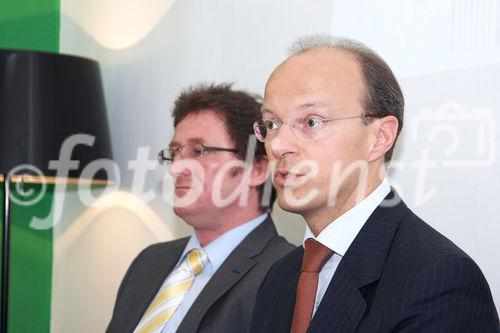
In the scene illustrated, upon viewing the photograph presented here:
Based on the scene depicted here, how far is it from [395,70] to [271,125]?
0.64m

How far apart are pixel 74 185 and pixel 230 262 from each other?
1.65 m

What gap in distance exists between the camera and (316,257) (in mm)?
1744

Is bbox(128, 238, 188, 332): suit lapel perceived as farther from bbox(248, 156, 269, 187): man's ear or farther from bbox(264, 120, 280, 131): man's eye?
bbox(264, 120, 280, 131): man's eye

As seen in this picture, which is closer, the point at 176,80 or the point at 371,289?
the point at 371,289

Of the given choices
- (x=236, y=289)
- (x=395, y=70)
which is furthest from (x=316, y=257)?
(x=395, y=70)

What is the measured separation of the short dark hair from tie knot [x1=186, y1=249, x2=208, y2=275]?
0.83 feet

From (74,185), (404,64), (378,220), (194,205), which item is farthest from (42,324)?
(378,220)

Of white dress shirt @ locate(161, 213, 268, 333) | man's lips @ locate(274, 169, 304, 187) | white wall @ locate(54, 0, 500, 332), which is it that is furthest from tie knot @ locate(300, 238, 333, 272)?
white dress shirt @ locate(161, 213, 268, 333)

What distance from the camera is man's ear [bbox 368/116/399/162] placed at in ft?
5.79

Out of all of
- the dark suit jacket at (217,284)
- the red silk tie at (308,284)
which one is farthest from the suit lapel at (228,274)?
the red silk tie at (308,284)

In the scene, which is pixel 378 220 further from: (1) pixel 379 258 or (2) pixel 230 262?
(2) pixel 230 262

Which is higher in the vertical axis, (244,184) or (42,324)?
(244,184)

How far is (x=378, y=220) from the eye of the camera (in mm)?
1678

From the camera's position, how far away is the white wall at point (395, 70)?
2059mm
